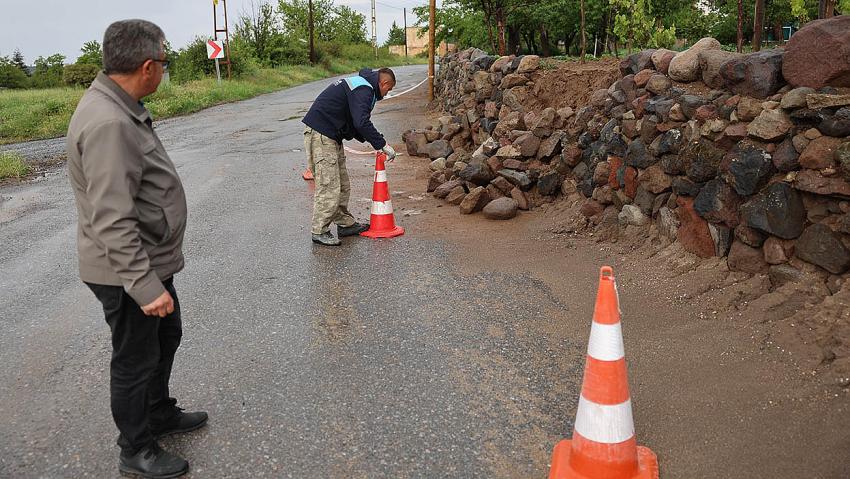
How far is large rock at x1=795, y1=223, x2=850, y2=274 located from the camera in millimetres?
3832

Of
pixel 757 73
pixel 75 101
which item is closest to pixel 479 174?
pixel 757 73

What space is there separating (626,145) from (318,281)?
9.58ft

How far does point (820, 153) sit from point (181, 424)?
12.3 ft

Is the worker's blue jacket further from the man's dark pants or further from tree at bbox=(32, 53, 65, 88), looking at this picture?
tree at bbox=(32, 53, 65, 88)

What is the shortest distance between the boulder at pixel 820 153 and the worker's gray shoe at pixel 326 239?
3.92m

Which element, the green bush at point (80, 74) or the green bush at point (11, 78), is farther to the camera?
the green bush at point (11, 78)

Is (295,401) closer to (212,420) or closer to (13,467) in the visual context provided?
(212,420)

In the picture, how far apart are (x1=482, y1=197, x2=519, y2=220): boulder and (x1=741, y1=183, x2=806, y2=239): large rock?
2.86 m

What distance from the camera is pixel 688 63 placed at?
551cm

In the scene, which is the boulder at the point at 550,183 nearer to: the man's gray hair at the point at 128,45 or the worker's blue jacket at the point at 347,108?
the worker's blue jacket at the point at 347,108

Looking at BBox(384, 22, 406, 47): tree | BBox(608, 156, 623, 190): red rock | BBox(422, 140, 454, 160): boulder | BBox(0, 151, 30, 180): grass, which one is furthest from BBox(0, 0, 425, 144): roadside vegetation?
BBox(384, 22, 406, 47): tree

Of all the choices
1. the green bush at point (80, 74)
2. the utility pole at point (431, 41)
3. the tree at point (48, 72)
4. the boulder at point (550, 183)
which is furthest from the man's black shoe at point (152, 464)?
the tree at point (48, 72)

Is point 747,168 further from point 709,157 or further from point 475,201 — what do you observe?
point 475,201

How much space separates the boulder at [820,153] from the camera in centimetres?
394
